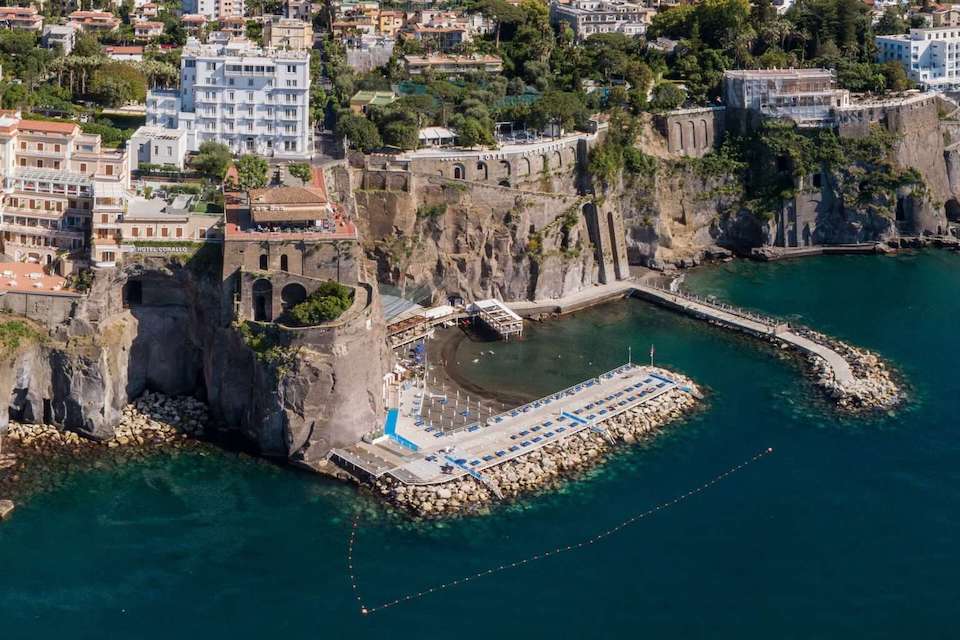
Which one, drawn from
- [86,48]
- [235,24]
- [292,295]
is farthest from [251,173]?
[235,24]

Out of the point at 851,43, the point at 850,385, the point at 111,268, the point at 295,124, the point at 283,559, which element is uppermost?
the point at 851,43

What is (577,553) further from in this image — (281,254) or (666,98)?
(666,98)

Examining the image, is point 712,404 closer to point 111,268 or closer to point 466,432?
point 466,432

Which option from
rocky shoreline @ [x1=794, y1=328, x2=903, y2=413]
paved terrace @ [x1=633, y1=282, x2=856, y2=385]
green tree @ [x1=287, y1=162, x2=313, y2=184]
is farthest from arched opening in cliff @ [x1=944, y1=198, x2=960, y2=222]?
green tree @ [x1=287, y1=162, x2=313, y2=184]

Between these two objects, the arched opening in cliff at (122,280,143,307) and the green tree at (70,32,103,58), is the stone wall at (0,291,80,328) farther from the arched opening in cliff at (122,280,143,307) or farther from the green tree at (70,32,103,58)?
the green tree at (70,32,103,58)

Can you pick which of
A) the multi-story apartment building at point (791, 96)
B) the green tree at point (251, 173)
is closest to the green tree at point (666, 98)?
the multi-story apartment building at point (791, 96)

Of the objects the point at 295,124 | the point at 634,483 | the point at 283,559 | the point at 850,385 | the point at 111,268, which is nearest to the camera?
the point at 283,559

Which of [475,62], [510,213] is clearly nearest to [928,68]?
[475,62]
